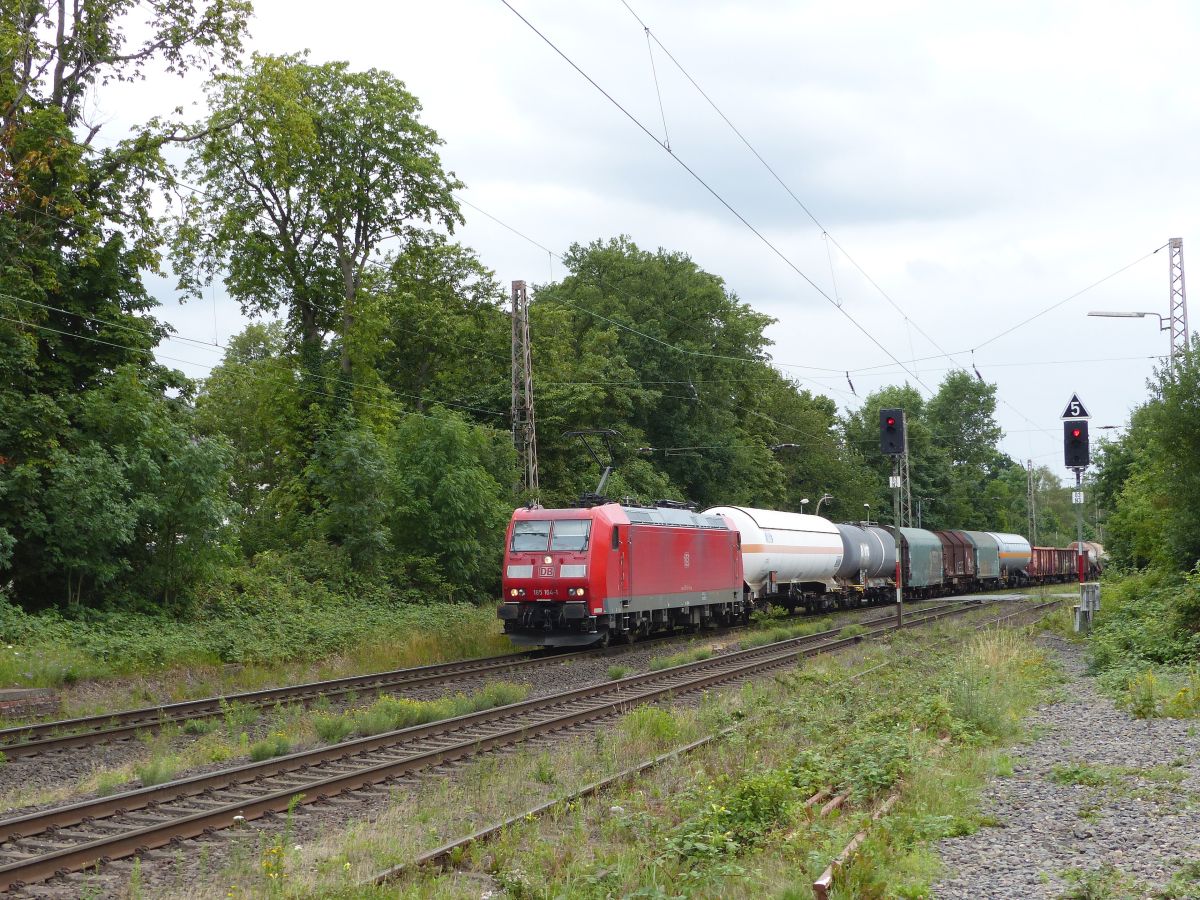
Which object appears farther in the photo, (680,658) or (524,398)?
(524,398)

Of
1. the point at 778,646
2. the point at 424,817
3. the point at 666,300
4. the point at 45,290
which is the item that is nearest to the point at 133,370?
the point at 45,290

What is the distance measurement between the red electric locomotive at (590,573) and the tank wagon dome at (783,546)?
5421mm

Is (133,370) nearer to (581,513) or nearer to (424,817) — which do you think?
(581,513)

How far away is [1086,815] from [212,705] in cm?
1190

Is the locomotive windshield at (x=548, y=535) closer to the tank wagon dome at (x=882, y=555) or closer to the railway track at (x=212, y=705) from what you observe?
the railway track at (x=212, y=705)

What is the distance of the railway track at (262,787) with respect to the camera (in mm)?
8484

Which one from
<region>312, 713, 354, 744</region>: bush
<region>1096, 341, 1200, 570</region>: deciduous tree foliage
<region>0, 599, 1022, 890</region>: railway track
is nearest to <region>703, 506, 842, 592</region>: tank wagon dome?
<region>1096, 341, 1200, 570</region>: deciduous tree foliage

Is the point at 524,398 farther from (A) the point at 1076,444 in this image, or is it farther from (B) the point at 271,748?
(B) the point at 271,748

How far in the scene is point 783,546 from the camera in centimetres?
3491

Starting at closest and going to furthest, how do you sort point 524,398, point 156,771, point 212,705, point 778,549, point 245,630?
point 156,771
point 212,705
point 245,630
point 524,398
point 778,549

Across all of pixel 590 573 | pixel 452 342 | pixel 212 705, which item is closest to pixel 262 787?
pixel 212 705

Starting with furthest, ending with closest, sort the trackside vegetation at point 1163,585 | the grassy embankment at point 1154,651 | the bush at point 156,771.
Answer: the trackside vegetation at point 1163,585 < the grassy embankment at point 1154,651 < the bush at point 156,771

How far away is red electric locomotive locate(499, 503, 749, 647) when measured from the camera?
78.9ft

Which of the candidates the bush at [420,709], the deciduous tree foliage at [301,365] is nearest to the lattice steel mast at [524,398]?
the deciduous tree foliage at [301,365]
